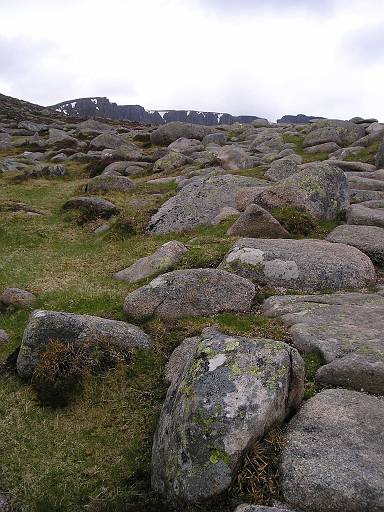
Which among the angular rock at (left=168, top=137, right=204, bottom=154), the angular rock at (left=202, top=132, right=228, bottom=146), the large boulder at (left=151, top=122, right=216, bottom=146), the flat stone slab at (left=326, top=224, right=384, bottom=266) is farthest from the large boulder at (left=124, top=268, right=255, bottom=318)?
the large boulder at (left=151, top=122, right=216, bottom=146)

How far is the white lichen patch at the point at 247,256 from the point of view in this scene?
1584 cm

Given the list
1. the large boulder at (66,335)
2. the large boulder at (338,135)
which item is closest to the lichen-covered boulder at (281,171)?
the large boulder at (338,135)

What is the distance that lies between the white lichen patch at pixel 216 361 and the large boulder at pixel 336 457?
5.22 ft

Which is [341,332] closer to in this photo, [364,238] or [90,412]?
[90,412]

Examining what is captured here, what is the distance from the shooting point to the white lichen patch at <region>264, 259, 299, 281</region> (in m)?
15.2

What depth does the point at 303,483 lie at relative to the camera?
693 cm

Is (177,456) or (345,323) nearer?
(177,456)

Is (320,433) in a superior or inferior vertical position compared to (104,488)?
superior

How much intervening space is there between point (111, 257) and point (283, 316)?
10.7 metres

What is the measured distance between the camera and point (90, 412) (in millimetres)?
9883

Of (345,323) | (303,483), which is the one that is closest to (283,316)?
(345,323)

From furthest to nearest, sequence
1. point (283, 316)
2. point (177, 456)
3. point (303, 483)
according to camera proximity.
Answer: point (283, 316), point (177, 456), point (303, 483)

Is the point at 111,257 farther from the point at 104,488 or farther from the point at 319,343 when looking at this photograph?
the point at 104,488

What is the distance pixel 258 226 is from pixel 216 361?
39.0 ft
